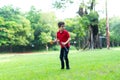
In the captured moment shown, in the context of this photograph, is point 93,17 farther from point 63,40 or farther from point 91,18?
point 63,40

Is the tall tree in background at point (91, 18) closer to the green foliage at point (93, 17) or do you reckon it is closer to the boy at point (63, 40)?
the green foliage at point (93, 17)

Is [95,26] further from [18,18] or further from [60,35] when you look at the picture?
[18,18]

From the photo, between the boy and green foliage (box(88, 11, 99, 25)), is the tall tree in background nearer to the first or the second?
green foliage (box(88, 11, 99, 25))

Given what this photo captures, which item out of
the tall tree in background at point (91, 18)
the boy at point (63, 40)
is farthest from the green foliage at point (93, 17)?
the boy at point (63, 40)

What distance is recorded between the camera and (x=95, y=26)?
142ft

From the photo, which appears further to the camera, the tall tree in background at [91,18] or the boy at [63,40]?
the tall tree in background at [91,18]

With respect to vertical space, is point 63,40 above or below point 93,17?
below

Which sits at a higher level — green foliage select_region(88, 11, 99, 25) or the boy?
green foliage select_region(88, 11, 99, 25)

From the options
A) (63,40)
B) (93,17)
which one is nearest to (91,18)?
(93,17)

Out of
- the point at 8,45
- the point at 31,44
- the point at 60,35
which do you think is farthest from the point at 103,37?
the point at 60,35

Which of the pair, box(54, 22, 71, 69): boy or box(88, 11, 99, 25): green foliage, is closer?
box(54, 22, 71, 69): boy

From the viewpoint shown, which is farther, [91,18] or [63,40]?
[91,18]

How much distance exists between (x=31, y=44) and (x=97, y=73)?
69.7 metres

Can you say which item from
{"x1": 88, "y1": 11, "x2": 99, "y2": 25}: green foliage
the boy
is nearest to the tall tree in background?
{"x1": 88, "y1": 11, "x2": 99, "y2": 25}: green foliage
